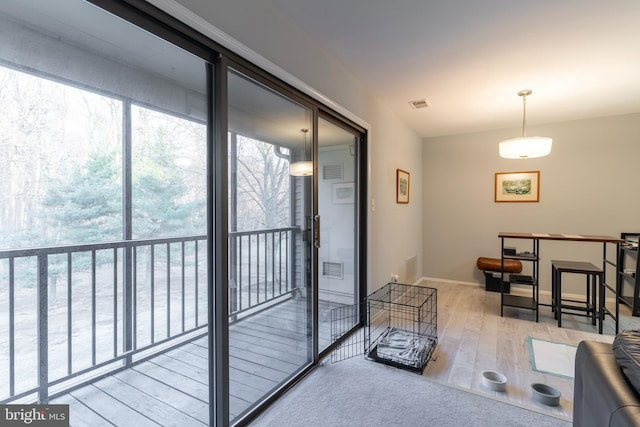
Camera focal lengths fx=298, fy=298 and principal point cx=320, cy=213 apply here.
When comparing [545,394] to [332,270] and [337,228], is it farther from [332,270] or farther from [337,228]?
[337,228]

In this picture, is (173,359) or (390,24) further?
(390,24)

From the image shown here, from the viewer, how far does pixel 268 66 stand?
1.77 metres

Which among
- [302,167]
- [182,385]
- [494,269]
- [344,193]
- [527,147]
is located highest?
[527,147]

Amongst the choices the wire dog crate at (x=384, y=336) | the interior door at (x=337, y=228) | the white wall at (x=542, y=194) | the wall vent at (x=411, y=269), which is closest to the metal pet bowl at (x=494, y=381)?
the wire dog crate at (x=384, y=336)

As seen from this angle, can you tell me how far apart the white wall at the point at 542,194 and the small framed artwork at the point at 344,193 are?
8.41 ft

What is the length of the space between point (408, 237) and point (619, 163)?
9.13 feet

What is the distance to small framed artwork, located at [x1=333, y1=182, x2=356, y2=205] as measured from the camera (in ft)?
8.99

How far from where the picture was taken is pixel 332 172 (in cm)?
268

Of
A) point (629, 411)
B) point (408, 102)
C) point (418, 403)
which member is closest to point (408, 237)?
point (408, 102)

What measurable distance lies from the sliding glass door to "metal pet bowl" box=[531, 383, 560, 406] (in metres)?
1.49

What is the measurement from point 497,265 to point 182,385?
4139 millimetres

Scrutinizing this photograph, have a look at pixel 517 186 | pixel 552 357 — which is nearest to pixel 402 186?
pixel 517 186

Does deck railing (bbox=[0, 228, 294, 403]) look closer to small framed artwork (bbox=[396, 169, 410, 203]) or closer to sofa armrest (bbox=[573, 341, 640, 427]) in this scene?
sofa armrest (bbox=[573, 341, 640, 427])

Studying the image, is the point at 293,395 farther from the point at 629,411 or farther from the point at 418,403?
the point at 629,411
